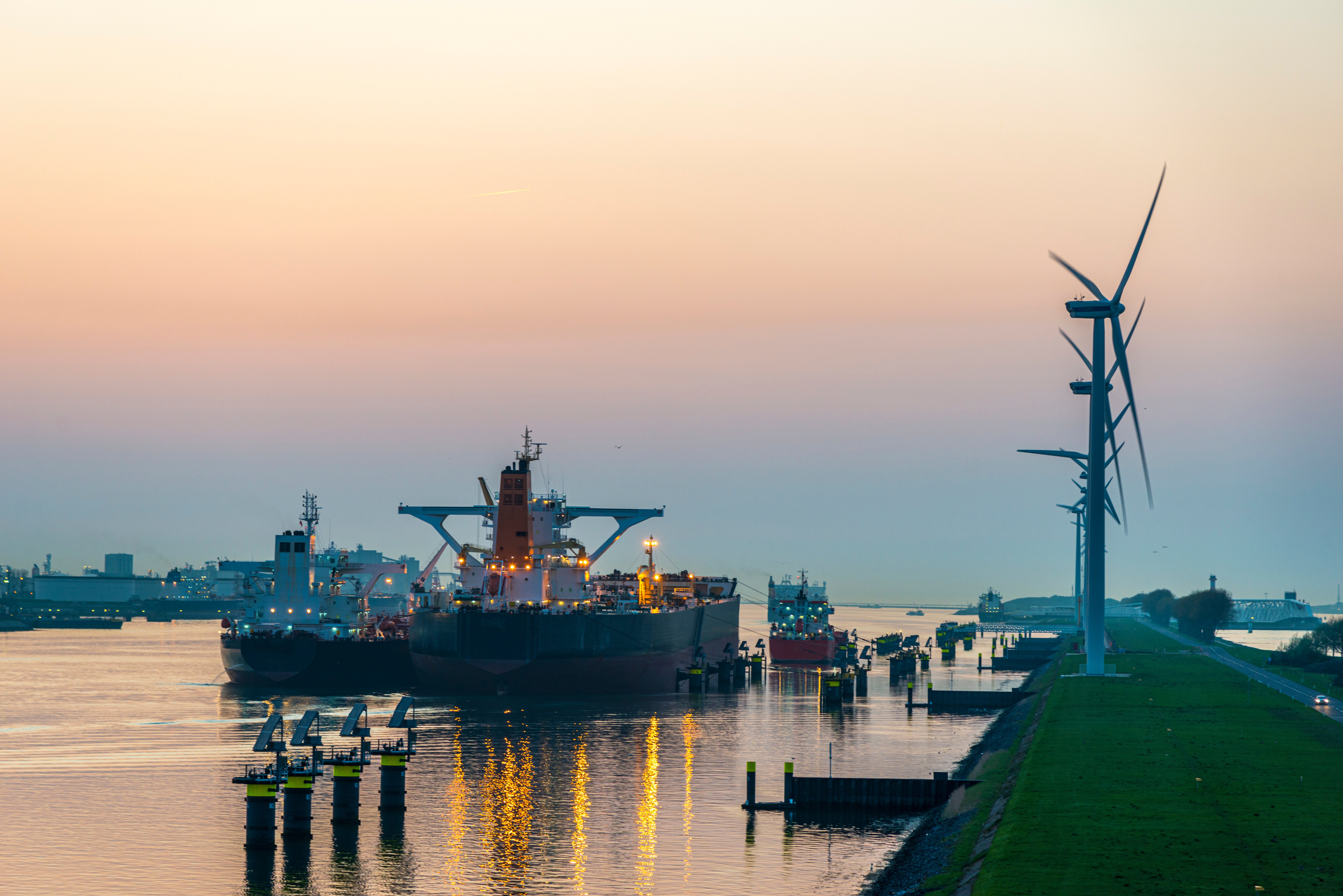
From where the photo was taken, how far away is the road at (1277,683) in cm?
6775

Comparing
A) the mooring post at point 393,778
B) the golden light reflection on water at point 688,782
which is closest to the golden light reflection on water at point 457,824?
the mooring post at point 393,778

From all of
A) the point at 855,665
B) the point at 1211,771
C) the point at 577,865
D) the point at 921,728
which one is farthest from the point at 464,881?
the point at 855,665

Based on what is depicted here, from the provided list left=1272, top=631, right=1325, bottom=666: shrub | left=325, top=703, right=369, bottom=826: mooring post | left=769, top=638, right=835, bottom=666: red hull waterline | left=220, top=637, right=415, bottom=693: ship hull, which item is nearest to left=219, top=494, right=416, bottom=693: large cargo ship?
left=220, top=637, right=415, bottom=693: ship hull

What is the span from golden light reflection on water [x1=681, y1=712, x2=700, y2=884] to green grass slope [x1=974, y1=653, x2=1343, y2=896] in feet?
39.4

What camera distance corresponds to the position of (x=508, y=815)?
181ft

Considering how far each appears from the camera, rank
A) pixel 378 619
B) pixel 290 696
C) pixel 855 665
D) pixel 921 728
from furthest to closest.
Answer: pixel 855 665, pixel 378 619, pixel 290 696, pixel 921 728

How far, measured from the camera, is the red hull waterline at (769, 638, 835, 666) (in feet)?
525

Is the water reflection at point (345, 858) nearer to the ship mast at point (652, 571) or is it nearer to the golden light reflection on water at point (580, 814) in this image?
the golden light reflection on water at point (580, 814)

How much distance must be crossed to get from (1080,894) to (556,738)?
54.4 m

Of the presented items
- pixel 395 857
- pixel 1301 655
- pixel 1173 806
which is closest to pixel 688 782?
pixel 395 857

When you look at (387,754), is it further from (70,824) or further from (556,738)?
(556,738)

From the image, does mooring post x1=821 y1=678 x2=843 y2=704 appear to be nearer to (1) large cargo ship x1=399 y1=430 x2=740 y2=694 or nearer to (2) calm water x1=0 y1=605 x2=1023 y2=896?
(2) calm water x1=0 y1=605 x2=1023 y2=896

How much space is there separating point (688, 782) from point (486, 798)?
10873mm

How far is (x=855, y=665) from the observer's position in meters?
→ 148
